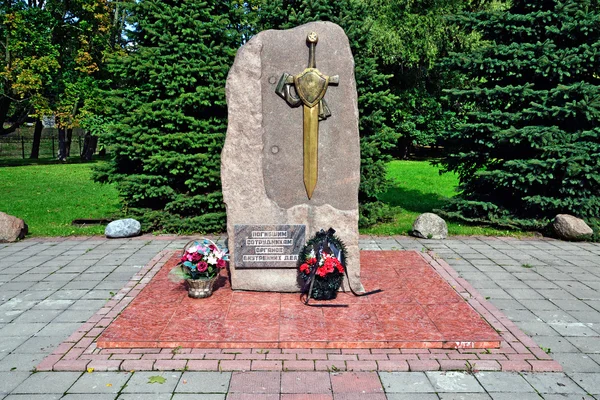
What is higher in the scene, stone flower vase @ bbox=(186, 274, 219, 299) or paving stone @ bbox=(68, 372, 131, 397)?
stone flower vase @ bbox=(186, 274, 219, 299)

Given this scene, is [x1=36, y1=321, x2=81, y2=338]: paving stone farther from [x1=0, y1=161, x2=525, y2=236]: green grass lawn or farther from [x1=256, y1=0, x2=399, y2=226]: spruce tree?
[x1=256, y1=0, x2=399, y2=226]: spruce tree

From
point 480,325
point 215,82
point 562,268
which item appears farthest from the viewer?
point 215,82

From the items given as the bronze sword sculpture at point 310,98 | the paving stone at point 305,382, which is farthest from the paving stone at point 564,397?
the bronze sword sculpture at point 310,98

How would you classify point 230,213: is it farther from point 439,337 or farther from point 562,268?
point 562,268

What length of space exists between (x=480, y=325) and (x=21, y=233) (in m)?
9.22

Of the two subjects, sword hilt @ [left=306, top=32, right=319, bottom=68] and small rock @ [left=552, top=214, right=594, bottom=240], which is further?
small rock @ [left=552, top=214, right=594, bottom=240]

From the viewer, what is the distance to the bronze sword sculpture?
22.0 feet

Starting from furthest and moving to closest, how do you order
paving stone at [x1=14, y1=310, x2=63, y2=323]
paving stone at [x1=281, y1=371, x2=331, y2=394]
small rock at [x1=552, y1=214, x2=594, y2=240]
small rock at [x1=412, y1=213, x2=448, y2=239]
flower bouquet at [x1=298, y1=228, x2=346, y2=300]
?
small rock at [x1=412, y1=213, x2=448, y2=239]
small rock at [x1=552, y1=214, x2=594, y2=240]
flower bouquet at [x1=298, y1=228, x2=346, y2=300]
paving stone at [x1=14, y1=310, x2=63, y2=323]
paving stone at [x1=281, y1=371, x2=331, y2=394]

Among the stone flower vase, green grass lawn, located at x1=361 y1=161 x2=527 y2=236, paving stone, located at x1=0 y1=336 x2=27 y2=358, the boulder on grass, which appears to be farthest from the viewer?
green grass lawn, located at x1=361 y1=161 x2=527 y2=236

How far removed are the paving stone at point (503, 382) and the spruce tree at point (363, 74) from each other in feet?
21.8

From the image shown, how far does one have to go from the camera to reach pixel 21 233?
10672 mm

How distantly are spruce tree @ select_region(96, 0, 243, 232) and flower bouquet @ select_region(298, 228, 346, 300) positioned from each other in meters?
4.82

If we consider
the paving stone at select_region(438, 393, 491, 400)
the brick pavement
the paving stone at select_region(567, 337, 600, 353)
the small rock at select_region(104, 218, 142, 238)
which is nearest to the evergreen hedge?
the small rock at select_region(104, 218, 142, 238)

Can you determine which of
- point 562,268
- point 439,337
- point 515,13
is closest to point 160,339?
point 439,337
